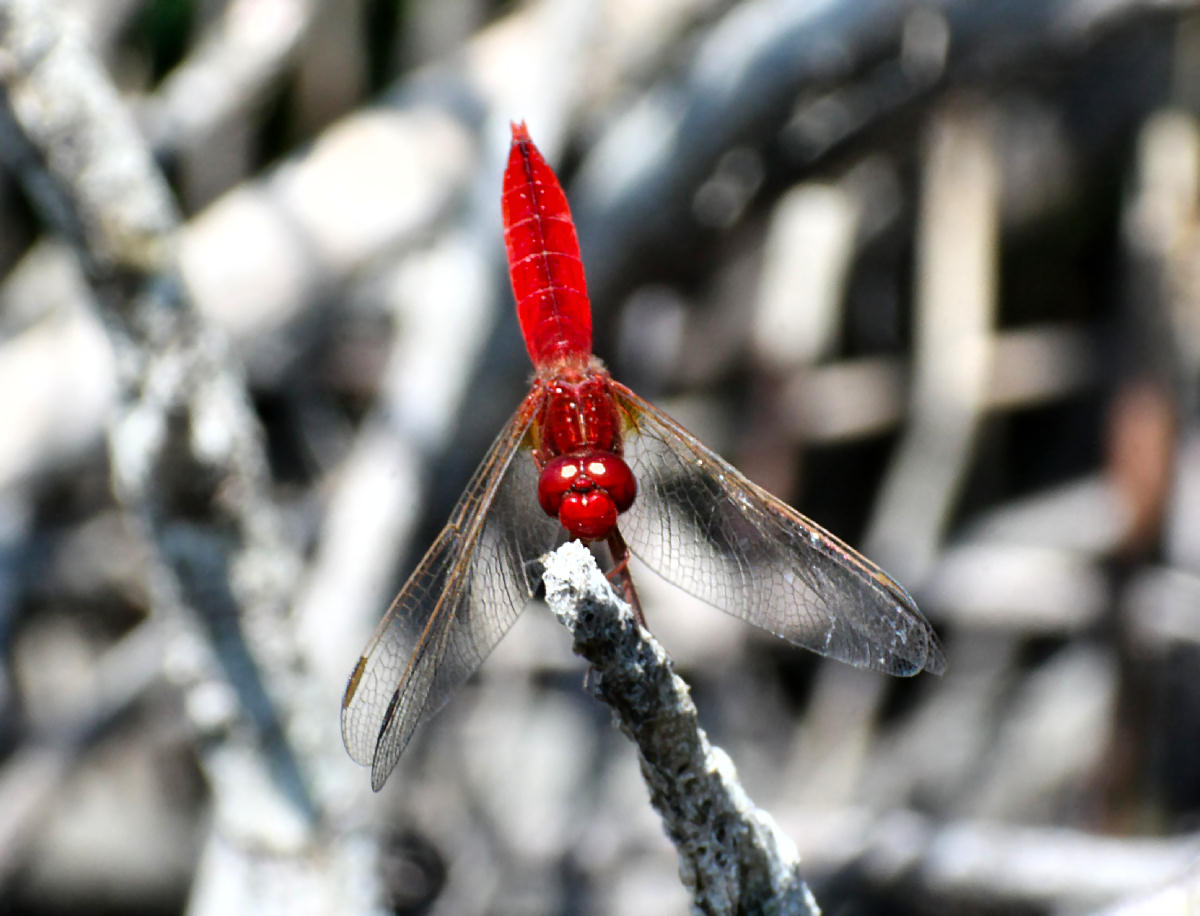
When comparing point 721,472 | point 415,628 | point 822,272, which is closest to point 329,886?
point 415,628

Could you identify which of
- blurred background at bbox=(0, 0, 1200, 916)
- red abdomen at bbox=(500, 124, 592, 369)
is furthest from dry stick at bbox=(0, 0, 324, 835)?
red abdomen at bbox=(500, 124, 592, 369)

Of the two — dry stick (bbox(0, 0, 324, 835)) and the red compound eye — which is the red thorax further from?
dry stick (bbox(0, 0, 324, 835))

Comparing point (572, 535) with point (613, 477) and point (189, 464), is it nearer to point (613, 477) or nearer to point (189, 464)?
point (613, 477)

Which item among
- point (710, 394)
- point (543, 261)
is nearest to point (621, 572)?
point (543, 261)

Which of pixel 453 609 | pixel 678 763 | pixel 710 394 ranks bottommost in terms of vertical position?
pixel 678 763

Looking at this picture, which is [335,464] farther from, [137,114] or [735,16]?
[735,16]

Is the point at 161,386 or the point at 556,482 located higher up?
the point at 161,386

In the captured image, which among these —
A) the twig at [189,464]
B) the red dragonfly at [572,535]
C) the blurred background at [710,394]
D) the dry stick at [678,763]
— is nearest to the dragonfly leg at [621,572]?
the red dragonfly at [572,535]

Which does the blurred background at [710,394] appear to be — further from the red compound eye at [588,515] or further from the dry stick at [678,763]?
the dry stick at [678,763]
